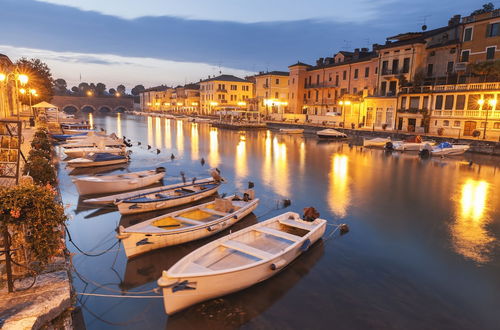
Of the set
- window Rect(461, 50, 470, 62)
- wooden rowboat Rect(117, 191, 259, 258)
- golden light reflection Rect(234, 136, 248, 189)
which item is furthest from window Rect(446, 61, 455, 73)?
wooden rowboat Rect(117, 191, 259, 258)

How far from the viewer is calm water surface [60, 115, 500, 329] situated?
26.7 feet

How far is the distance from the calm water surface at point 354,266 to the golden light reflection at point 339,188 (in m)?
0.12

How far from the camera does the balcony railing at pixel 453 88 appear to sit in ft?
123

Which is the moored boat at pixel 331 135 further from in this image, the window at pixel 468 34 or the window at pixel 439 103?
the window at pixel 468 34

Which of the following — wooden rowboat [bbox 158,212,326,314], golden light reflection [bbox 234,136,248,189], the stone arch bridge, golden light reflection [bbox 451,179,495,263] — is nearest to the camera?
wooden rowboat [bbox 158,212,326,314]

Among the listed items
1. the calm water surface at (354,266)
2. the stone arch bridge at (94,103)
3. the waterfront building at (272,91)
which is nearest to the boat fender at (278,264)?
the calm water surface at (354,266)

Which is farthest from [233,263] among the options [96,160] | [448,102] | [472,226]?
[448,102]

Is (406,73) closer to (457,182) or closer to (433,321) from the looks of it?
(457,182)

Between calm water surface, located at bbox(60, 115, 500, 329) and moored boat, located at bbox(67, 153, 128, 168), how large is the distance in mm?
1140

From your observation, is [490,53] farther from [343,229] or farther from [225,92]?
[225,92]

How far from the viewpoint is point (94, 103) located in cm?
14062

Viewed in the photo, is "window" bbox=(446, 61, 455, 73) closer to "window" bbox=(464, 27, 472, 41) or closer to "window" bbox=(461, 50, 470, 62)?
"window" bbox=(461, 50, 470, 62)

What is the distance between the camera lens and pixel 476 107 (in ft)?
129

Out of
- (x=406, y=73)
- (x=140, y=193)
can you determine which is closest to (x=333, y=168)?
(x=140, y=193)
